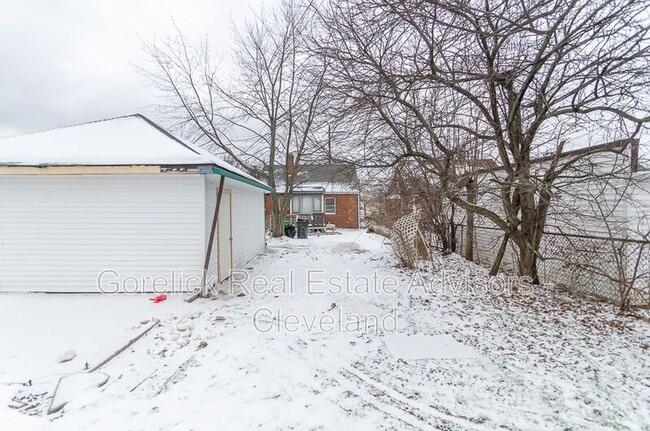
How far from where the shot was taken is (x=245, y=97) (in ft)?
53.0

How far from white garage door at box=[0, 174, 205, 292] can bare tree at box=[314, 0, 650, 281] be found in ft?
12.8

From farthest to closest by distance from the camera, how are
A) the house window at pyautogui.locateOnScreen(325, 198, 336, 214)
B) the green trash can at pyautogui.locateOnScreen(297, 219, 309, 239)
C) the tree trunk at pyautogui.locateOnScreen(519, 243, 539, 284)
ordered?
the house window at pyautogui.locateOnScreen(325, 198, 336, 214) < the green trash can at pyautogui.locateOnScreen(297, 219, 309, 239) < the tree trunk at pyautogui.locateOnScreen(519, 243, 539, 284)

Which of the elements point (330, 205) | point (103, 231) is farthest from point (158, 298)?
point (330, 205)

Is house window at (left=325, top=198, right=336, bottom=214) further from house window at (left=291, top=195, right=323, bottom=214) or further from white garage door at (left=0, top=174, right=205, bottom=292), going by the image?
white garage door at (left=0, top=174, right=205, bottom=292)

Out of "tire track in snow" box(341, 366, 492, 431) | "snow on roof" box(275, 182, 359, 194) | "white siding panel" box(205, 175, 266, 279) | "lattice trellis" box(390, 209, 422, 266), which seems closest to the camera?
"tire track in snow" box(341, 366, 492, 431)

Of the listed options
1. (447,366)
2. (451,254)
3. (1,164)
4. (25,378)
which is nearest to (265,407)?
(447,366)

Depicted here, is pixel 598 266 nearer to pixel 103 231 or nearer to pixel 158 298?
pixel 158 298

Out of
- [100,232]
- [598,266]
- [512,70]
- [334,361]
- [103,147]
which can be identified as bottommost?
[334,361]

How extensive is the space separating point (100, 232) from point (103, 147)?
1.72 metres

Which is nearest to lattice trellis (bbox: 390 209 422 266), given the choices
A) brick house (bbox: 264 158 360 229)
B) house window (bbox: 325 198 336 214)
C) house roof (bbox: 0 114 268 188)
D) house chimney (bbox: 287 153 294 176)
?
house roof (bbox: 0 114 268 188)

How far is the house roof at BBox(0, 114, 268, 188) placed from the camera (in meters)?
5.77

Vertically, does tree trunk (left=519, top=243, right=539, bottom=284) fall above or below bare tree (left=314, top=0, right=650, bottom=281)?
below

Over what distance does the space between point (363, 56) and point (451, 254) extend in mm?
7304

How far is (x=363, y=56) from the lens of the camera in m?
5.66
